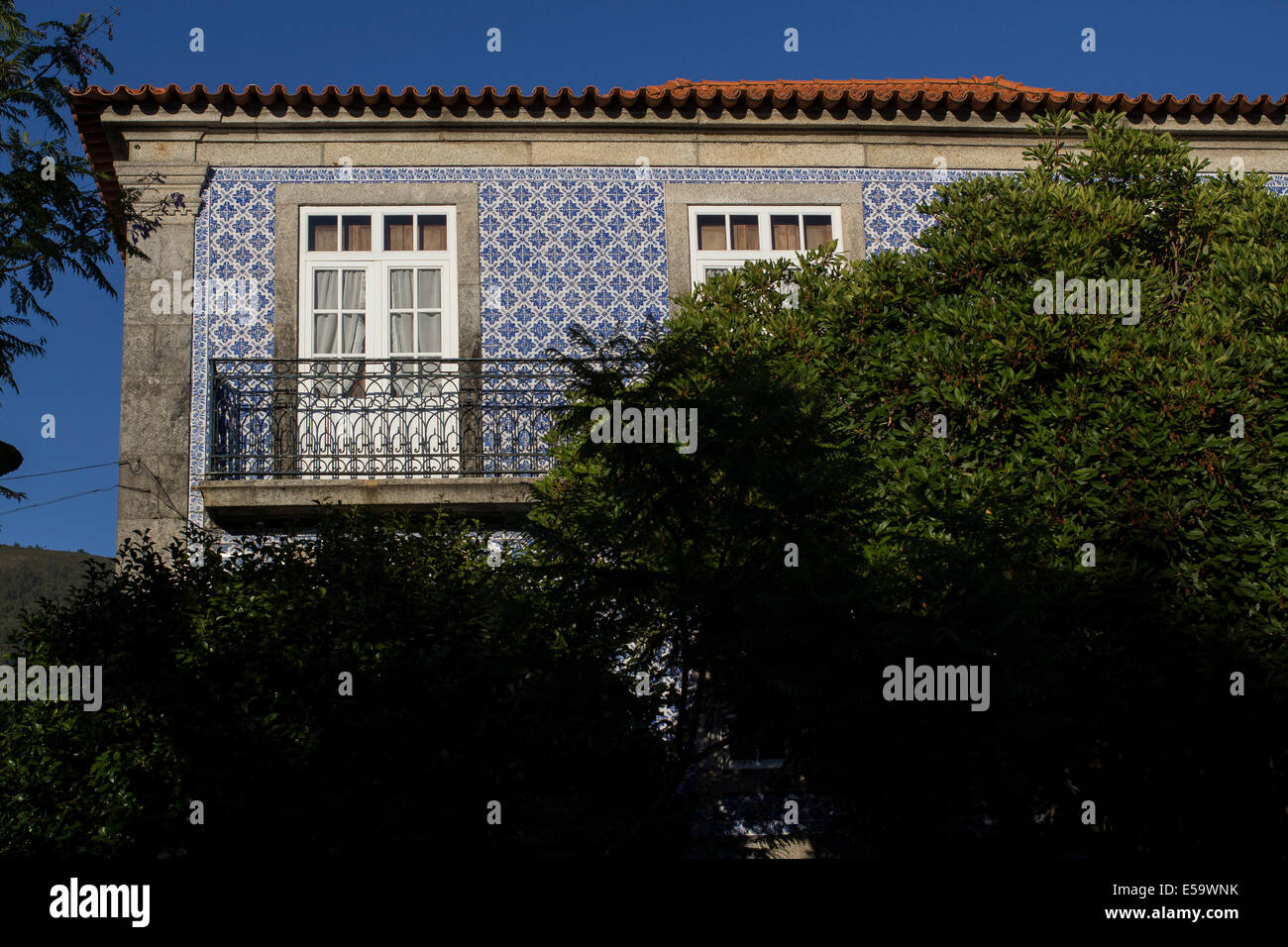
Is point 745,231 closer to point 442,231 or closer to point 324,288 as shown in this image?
point 442,231

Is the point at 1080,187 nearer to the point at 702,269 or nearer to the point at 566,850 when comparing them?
the point at 702,269

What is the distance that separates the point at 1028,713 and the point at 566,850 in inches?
91.3

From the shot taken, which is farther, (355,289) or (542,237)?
(542,237)

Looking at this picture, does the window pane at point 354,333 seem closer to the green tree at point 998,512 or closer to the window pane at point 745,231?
the green tree at point 998,512

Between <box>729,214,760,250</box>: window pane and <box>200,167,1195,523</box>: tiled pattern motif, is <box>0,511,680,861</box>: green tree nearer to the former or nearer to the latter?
<box>200,167,1195,523</box>: tiled pattern motif

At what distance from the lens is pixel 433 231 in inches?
409

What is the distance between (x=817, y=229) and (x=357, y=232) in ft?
12.3

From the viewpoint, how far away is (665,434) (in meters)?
6.18

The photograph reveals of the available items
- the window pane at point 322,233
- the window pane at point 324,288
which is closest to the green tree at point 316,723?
the window pane at point 324,288

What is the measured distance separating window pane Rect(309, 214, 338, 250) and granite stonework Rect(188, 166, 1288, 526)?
0.30m

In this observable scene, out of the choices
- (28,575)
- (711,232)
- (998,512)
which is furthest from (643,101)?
(28,575)
